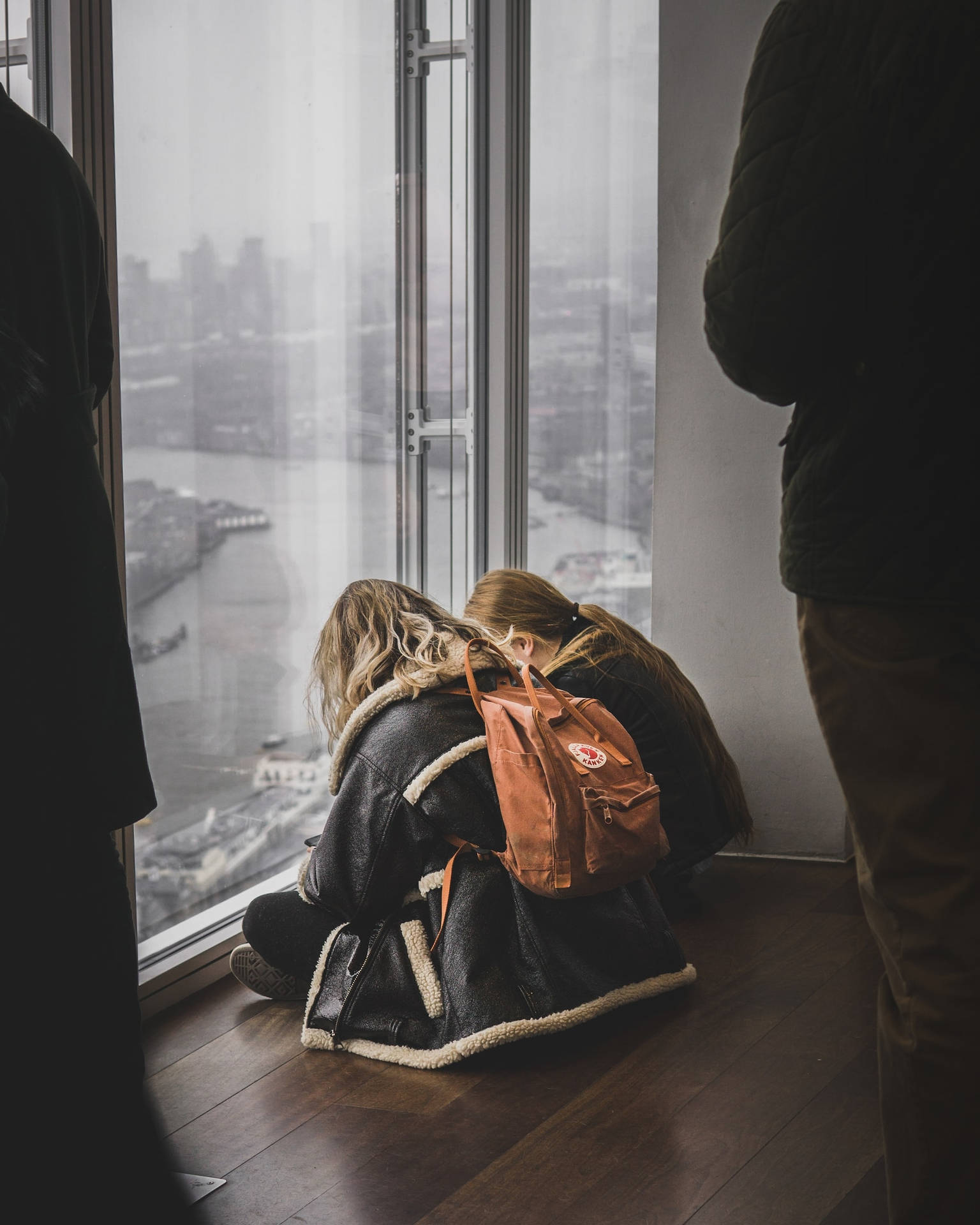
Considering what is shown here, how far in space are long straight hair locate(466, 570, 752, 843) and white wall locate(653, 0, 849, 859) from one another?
13.6 inches

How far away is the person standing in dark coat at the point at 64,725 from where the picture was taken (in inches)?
49.5

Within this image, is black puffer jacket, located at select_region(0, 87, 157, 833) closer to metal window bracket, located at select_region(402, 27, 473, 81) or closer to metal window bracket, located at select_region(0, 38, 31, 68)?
metal window bracket, located at select_region(0, 38, 31, 68)

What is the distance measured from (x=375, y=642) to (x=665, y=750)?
85 centimetres

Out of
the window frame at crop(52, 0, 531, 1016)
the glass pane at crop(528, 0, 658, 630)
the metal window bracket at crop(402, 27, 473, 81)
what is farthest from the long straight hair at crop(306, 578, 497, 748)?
the metal window bracket at crop(402, 27, 473, 81)

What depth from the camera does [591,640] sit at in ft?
9.98

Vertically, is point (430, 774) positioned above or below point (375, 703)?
below

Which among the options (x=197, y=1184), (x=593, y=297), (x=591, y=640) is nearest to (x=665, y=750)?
(x=591, y=640)

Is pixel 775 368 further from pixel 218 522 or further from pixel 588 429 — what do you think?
pixel 588 429

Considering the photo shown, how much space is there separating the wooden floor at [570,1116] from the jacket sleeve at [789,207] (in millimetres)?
1220

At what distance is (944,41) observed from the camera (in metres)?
1.09

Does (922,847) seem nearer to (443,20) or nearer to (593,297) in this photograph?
(593,297)

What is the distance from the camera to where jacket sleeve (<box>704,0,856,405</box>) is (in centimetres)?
113

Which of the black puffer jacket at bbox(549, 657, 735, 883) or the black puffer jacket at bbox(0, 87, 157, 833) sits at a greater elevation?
the black puffer jacket at bbox(0, 87, 157, 833)

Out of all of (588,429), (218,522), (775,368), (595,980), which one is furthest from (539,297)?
(775,368)
